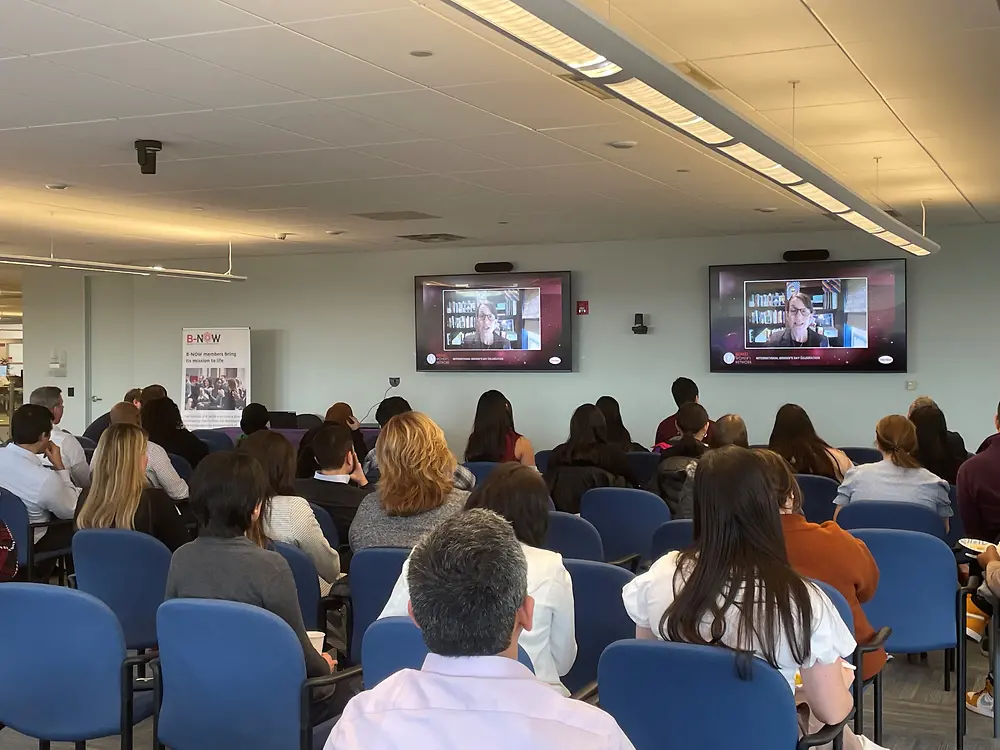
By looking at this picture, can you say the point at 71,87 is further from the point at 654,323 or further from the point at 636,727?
the point at 654,323

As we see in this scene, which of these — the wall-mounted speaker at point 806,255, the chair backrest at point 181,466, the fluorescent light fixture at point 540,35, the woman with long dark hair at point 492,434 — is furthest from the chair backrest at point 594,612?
the wall-mounted speaker at point 806,255

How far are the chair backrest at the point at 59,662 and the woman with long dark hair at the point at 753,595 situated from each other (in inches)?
63.6

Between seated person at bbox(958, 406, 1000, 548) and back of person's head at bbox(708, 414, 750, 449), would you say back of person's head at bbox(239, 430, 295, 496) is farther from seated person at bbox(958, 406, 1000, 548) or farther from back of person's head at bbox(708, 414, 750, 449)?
seated person at bbox(958, 406, 1000, 548)

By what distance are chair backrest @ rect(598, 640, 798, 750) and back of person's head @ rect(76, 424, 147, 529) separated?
275 centimetres

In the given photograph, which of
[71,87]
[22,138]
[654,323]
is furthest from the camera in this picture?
[654,323]

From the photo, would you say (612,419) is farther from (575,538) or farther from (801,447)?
(575,538)

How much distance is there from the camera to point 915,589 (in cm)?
408

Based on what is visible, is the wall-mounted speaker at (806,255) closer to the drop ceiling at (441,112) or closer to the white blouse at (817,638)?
the drop ceiling at (441,112)

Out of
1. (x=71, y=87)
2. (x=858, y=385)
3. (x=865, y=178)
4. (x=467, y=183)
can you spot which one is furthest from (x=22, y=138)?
(x=858, y=385)

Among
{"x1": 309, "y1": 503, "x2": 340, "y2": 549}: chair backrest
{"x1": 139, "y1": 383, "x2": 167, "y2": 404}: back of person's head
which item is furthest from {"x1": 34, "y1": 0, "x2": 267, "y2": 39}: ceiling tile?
{"x1": 139, "y1": 383, "x2": 167, "y2": 404}: back of person's head

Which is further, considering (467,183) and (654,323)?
(654,323)

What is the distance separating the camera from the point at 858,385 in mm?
10219

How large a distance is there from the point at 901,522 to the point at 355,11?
340cm

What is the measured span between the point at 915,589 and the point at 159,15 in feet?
12.0
